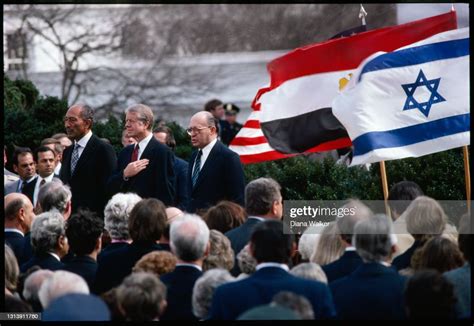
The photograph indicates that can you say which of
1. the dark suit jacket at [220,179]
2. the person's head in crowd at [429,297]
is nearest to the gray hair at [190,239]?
the person's head in crowd at [429,297]

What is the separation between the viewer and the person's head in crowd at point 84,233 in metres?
8.59

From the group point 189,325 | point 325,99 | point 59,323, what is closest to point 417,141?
point 325,99

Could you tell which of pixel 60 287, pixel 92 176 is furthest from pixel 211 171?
pixel 60 287

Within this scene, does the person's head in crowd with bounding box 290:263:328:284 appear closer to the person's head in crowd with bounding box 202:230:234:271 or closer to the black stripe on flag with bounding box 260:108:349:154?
the person's head in crowd with bounding box 202:230:234:271

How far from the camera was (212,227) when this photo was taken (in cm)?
920

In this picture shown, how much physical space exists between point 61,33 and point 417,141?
1591cm

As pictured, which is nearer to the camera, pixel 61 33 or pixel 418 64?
pixel 418 64

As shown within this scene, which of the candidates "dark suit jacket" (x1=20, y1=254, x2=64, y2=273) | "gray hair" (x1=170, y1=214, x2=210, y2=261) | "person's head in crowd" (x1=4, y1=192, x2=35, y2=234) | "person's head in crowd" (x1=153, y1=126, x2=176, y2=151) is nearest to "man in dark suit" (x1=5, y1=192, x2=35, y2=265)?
"person's head in crowd" (x1=4, y1=192, x2=35, y2=234)

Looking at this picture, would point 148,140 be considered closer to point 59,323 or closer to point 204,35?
point 59,323

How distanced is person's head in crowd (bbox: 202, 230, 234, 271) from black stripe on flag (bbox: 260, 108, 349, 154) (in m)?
4.62

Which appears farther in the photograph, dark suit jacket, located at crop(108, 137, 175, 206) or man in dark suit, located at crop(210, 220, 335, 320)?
dark suit jacket, located at crop(108, 137, 175, 206)

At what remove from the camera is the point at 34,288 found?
764 cm

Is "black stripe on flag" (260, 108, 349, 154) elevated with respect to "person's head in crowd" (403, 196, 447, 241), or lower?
elevated

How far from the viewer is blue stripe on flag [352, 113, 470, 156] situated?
35.8 ft
